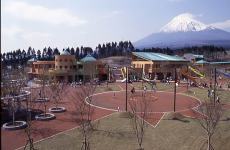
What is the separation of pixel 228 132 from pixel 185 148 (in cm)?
498

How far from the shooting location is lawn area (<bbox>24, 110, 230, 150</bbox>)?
1958cm

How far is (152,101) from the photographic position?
38.3 m

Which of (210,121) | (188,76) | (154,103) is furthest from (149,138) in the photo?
(188,76)

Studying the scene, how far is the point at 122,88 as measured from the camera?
5119cm

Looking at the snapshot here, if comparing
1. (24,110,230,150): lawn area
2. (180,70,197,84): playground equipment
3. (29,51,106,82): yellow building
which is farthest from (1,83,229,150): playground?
(29,51,106,82): yellow building

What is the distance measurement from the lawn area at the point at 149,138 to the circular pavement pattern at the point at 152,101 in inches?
290

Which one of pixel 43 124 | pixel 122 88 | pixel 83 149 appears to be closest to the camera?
pixel 83 149

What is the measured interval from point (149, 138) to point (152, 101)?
17162 mm

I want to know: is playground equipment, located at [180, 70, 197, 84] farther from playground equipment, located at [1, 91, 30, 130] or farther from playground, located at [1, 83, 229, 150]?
playground equipment, located at [1, 91, 30, 130]

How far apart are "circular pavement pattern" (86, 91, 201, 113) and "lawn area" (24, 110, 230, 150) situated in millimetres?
7377

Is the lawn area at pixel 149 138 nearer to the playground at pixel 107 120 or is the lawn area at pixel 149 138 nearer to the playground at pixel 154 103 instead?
the playground at pixel 107 120

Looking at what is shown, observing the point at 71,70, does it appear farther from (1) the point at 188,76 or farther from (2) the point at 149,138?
(2) the point at 149,138

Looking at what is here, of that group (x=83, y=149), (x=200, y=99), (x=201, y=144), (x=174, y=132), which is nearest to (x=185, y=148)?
(x=201, y=144)

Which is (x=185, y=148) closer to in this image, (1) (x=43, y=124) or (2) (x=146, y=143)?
(2) (x=146, y=143)
